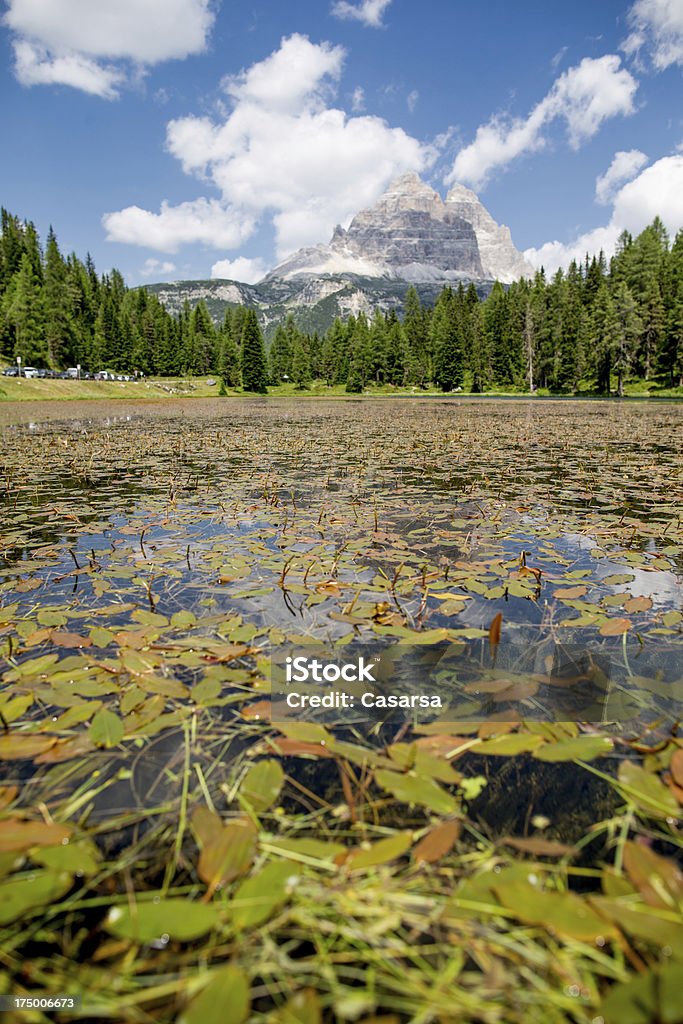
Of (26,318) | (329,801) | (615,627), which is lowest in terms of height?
(329,801)

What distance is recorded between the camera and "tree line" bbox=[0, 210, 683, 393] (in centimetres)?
4916

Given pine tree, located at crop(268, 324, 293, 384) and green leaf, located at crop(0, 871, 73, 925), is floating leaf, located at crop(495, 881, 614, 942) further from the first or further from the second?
pine tree, located at crop(268, 324, 293, 384)

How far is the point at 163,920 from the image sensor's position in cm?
118

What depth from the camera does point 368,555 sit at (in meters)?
4.41

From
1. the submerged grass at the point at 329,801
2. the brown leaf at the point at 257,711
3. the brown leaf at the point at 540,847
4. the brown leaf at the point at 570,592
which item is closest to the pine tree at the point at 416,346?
the submerged grass at the point at 329,801

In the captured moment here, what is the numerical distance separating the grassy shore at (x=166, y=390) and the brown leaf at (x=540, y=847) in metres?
45.0

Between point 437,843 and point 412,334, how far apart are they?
266 feet

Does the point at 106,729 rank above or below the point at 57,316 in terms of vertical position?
below

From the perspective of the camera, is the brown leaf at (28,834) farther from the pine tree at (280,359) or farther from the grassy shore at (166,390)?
the pine tree at (280,359)

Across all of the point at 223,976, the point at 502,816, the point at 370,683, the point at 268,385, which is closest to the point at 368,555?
the point at 370,683

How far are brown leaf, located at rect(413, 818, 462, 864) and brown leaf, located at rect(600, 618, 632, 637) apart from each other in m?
1.87

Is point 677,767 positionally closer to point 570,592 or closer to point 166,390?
point 570,592

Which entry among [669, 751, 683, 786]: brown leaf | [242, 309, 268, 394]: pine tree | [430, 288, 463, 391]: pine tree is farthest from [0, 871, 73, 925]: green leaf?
[242, 309, 268, 394]: pine tree

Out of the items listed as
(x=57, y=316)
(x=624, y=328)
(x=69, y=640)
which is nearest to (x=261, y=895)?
(x=69, y=640)
